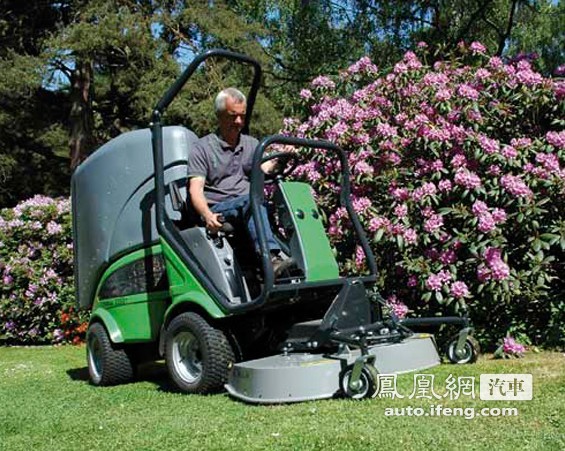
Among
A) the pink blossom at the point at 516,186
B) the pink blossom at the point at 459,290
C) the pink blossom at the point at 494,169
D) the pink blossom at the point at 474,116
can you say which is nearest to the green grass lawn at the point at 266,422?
the pink blossom at the point at 459,290

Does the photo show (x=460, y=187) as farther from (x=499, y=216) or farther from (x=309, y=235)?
(x=309, y=235)

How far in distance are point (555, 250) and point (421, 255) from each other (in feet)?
3.94

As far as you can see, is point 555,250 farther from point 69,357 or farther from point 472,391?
point 69,357

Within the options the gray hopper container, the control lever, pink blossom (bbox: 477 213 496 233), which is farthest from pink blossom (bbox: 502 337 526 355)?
the gray hopper container

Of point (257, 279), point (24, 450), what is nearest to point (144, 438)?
point (24, 450)

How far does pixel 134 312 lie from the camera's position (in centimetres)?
541

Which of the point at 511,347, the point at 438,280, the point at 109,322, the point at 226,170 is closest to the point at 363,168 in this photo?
the point at 438,280

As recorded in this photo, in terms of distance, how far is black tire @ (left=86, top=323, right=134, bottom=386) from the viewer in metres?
5.47

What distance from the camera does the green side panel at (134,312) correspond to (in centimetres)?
524

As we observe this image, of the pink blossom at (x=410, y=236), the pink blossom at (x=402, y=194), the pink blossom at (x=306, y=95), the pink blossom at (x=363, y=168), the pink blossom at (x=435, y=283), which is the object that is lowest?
the pink blossom at (x=435, y=283)

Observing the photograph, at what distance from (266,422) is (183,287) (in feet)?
4.48

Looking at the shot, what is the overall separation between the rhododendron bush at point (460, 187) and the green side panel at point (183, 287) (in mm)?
1680

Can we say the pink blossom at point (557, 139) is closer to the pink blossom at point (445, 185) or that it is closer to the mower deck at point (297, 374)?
the pink blossom at point (445, 185)

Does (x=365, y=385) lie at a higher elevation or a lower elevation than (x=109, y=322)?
lower
